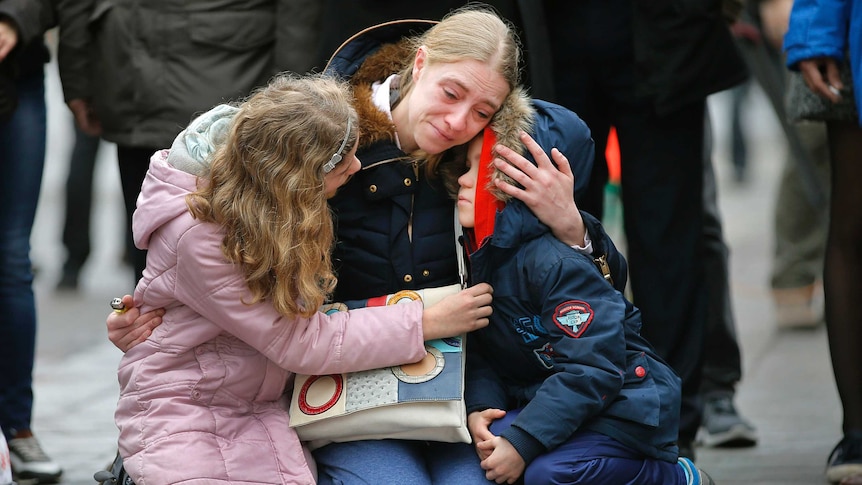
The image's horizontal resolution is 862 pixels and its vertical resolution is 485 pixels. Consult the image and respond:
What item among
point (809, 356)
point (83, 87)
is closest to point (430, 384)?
point (83, 87)

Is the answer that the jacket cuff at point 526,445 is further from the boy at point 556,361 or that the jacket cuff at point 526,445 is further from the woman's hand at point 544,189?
the woman's hand at point 544,189

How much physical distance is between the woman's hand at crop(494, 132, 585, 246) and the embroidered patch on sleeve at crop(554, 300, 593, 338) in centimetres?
20

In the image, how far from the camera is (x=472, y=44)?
9.73 ft

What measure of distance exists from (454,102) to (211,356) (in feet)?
2.62

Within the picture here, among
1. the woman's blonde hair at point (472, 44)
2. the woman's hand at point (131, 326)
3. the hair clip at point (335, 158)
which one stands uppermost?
the woman's blonde hair at point (472, 44)

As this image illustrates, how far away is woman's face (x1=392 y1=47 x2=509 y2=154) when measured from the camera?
2.95 metres

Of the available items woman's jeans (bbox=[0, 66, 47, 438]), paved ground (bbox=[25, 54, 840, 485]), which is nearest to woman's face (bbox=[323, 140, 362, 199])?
woman's jeans (bbox=[0, 66, 47, 438])

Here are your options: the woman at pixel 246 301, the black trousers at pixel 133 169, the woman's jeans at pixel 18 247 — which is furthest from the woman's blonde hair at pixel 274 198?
the woman's jeans at pixel 18 247

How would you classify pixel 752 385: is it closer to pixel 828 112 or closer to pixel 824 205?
pixel 824 205

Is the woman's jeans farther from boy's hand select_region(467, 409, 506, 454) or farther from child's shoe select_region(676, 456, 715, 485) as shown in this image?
child's shoe select_region(676, 456, 715, 485)

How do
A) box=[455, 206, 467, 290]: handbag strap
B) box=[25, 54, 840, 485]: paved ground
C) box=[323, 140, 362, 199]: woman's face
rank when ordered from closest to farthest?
box=[323, 140, 362, 199]: woman's face → box=[455, 206, 467, 290]: handbag strap → box=[25, 54, 840, 485]: paved ground

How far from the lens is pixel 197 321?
284cm

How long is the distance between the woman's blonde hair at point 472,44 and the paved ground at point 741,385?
154 cm

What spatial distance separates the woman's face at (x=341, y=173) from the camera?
9.34 ft
